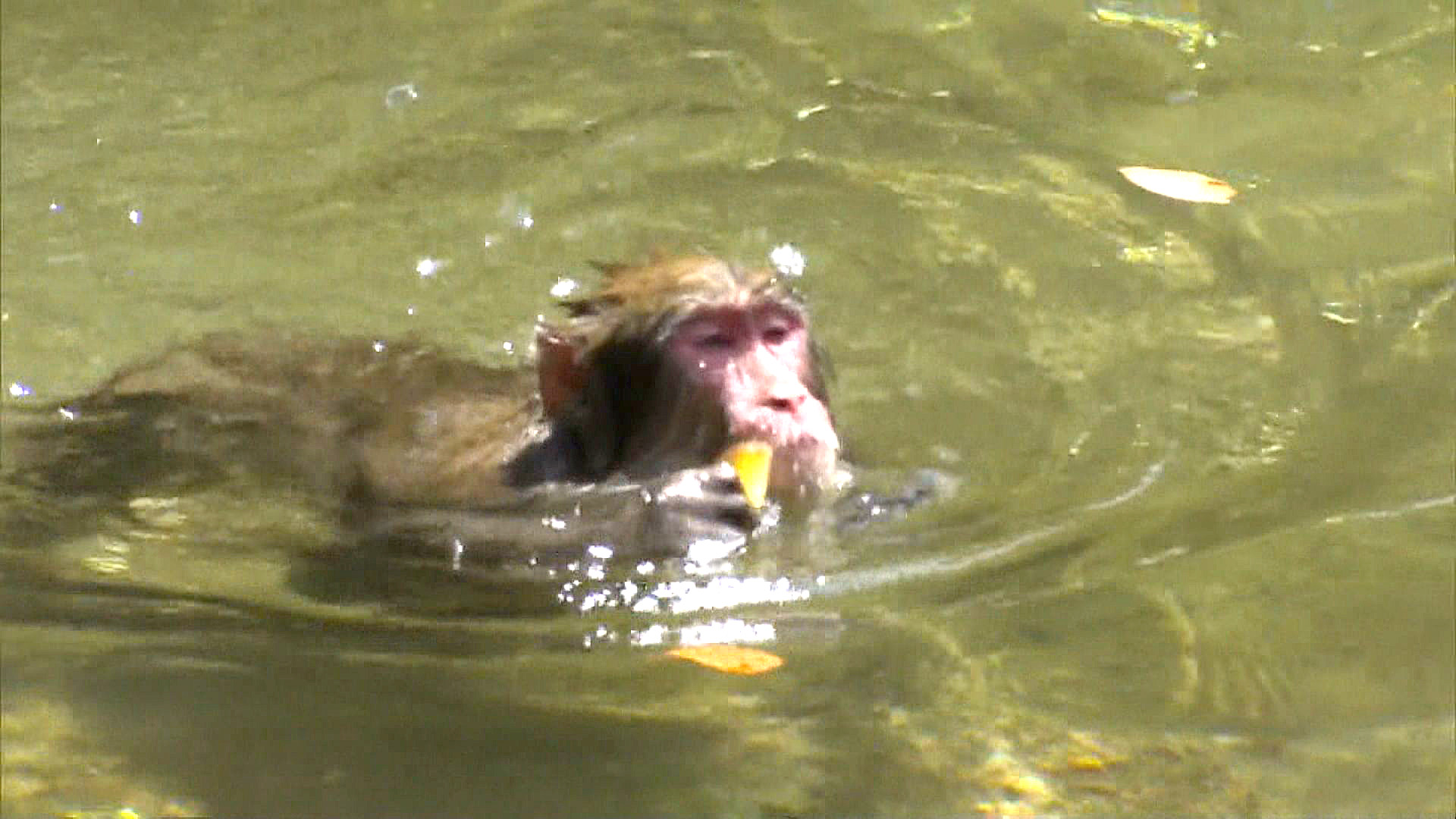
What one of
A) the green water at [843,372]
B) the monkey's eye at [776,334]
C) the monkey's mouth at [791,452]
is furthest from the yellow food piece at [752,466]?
the monkey's eye at [776,334]

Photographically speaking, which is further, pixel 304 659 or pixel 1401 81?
pixel 1401 81

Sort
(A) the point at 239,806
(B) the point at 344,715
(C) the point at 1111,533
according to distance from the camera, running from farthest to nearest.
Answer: (C) the point at 1111,533 → (B) the point at 344,715 → (A) the point at 239,806

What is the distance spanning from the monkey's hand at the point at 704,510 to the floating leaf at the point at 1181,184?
2.86m

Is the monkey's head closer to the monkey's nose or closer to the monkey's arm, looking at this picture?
the monkey's nose

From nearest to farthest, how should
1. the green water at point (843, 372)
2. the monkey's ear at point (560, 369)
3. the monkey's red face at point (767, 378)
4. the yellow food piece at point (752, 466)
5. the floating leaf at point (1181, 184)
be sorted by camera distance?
the green water at point (843, 372), the yellow food piece at point (752, 466), the monkey's red face at point (767, 378), the monkey's ear at point (560, 369), the floating leaf at point (1181, 184)

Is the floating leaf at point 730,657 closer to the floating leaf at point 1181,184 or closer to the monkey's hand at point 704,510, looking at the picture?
the monkey's hand at point 704,510

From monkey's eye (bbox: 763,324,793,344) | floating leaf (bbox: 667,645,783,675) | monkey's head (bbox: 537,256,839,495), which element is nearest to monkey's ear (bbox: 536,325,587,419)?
monkey's head (bbox: 537,256,839,495)

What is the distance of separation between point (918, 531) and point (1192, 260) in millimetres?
2103

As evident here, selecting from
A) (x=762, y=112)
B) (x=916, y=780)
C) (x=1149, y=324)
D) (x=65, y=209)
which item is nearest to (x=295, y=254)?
(x=65, y=209)

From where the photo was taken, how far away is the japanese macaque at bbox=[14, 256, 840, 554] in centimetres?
609

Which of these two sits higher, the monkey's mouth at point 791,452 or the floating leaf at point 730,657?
the monkey's mouth at point 791,452

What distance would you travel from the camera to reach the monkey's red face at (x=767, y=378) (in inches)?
239

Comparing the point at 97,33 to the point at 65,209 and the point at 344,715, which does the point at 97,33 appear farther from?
the point at 344,715

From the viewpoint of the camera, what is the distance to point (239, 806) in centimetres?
482
